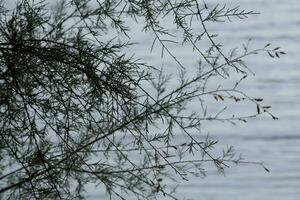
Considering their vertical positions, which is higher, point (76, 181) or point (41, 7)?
point (41, 7)

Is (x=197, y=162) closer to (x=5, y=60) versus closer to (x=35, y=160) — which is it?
(x=35, y=160)

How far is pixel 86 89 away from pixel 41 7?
12.3 inches

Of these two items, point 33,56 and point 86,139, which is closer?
point 33,56

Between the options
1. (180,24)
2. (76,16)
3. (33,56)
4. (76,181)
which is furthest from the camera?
(76,16)

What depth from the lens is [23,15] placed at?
2193 millimetres

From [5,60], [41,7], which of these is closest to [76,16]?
[41,7]

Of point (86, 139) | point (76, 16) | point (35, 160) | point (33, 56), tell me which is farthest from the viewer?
point (76, 16)

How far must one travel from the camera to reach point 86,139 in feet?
8.71

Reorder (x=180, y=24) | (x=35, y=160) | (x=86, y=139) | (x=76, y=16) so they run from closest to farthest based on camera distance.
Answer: (x=180, y=24) → (x=35, y=160) → (x=86, y=139) → (x=76, y=16)

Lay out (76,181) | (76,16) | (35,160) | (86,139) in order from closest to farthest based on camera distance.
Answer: (35,160) < (86,139) < (76,181) < (76,16)

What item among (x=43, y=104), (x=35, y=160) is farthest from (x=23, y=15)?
(x=35, y=160)

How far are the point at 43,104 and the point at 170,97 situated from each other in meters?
0.74

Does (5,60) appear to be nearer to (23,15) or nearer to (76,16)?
(23,15)

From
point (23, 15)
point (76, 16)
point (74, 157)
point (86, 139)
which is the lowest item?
point (74, 157)
